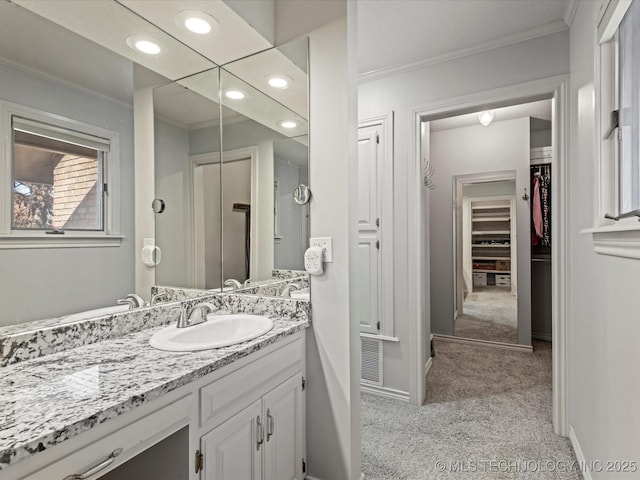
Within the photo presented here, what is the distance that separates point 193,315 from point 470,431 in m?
1.92

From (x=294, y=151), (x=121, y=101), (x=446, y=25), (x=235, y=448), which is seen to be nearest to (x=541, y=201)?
(x=446, y=25)

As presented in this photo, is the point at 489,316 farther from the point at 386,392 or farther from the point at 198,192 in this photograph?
the point at 198,192

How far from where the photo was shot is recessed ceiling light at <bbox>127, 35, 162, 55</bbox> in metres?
1.52

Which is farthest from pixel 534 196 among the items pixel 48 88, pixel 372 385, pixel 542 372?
pixel 48 88

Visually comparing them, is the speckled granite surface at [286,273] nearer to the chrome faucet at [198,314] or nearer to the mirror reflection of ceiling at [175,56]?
the chrome faucet at [198,314]

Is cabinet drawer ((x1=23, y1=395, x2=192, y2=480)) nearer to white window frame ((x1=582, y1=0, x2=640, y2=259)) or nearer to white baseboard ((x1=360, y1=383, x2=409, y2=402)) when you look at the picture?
white window frame ((x1=582, y1=0, x2=640, y2=259))

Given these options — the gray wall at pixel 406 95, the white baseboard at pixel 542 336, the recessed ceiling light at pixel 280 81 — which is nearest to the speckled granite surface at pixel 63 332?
the recessed ceiling light at pixel 280 81

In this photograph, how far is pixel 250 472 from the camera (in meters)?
1.30

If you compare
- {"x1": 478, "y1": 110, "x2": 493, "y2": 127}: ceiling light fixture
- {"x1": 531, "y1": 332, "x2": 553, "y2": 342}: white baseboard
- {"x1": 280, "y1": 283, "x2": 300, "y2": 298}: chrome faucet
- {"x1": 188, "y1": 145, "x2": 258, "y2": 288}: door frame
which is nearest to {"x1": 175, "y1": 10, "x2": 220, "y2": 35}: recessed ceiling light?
Result: {"x1": 188, "y1": 145, "x2": 258, "y2": 288}: door frame

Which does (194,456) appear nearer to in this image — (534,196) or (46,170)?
(46,170)

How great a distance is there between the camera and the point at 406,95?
2576 millimetres

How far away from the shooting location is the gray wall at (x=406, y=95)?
7.43ft

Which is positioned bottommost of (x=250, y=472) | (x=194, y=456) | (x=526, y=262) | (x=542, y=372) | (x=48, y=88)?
(x=542, y=372)

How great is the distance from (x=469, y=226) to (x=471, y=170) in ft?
2.16
